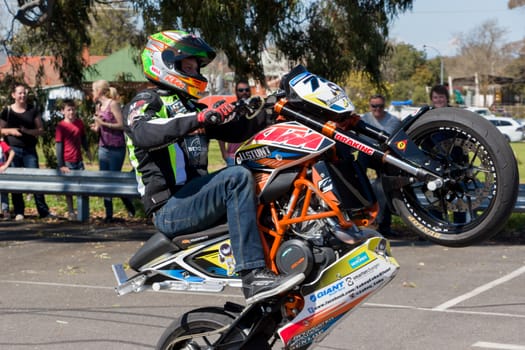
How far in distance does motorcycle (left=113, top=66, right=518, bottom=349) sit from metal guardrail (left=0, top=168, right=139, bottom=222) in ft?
25.7

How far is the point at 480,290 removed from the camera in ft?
27.6

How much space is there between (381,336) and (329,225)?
217 cm

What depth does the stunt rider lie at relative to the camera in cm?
470

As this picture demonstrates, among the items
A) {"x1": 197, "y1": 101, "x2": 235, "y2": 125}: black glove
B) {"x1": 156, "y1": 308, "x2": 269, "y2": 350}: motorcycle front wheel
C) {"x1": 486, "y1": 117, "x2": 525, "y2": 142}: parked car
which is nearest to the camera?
{"x1": 197, "y1": 101, "x2": 235, "y2": 125}: black glove

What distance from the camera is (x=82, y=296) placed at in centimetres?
828

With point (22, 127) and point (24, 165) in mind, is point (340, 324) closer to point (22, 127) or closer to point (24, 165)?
point (22, 127)

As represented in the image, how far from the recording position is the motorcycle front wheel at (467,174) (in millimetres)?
4562

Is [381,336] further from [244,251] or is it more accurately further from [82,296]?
[82,296]

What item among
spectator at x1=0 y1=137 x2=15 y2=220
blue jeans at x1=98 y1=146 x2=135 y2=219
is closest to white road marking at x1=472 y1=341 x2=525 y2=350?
blue jeans at x1=98 y1=146 x2=135 y2=219

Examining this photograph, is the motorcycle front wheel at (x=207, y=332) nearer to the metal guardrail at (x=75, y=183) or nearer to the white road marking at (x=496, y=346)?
the white road marking at (x=496, y=346)

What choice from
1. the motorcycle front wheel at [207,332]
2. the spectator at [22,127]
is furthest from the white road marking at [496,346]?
the spectator at [22,127]

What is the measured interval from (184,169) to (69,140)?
857cm

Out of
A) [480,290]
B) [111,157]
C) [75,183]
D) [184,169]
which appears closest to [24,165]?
[75,183]

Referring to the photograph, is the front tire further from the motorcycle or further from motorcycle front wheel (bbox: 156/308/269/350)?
the motorcycle
